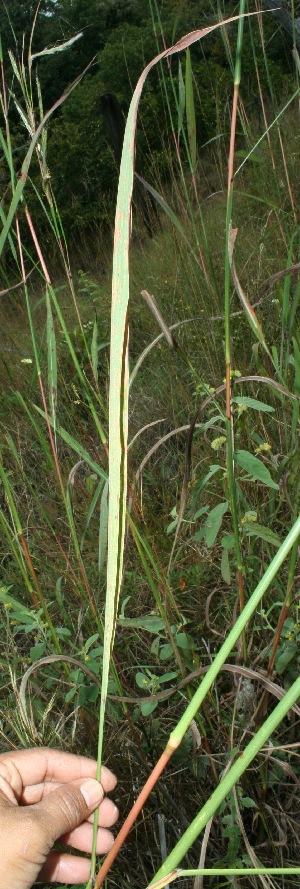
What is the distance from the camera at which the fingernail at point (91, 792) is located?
732mm

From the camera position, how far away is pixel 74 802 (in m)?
0.71

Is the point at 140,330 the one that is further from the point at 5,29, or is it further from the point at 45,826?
the point at 5,29

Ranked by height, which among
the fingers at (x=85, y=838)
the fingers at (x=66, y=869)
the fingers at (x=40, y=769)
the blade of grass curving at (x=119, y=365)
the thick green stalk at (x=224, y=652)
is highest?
the blade of grass curving at (x=119, y=365)

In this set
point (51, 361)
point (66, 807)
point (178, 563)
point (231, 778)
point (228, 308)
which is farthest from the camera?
point (178, 563)

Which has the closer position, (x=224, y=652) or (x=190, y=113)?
(x=224, y=652)

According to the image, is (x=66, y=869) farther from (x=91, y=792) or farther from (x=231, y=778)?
(x=231, y=778)

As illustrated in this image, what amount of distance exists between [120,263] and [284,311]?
0.53m

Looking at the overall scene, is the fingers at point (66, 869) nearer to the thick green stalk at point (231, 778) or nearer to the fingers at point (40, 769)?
the fingers at point (40, 769)

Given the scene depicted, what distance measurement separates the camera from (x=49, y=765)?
82cm

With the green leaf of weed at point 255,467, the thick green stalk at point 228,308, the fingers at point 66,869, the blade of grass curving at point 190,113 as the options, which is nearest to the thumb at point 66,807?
the fingers at point 66,869

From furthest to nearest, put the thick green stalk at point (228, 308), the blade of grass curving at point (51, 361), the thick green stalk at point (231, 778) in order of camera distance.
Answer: the blade of grass curving at point (51, 361), the thick green stalk at point (228, 308), the thick green stalk at point (231, 778)

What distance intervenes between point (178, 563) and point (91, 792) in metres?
0.66

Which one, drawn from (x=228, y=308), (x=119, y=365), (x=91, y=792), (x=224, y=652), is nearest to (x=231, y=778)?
(x=224, y=652)

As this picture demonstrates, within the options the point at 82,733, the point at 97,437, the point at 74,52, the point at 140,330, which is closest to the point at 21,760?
the point at 82,733
